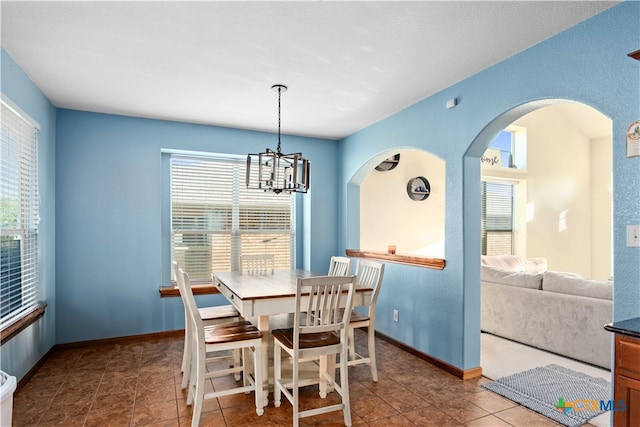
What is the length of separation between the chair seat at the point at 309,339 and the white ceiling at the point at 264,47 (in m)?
1.98

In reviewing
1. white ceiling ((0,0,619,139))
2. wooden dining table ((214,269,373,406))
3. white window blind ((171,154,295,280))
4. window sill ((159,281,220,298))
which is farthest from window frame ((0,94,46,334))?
wooden dining table ((214,269,373,406))

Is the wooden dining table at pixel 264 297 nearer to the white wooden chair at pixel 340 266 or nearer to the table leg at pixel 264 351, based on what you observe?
the table leg at pixel 264 351

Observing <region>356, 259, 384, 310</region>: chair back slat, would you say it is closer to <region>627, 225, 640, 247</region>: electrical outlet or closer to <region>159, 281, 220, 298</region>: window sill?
<region>627, 225, 640, 247</region>: electrical outlet

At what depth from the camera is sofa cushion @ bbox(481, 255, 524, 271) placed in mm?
5528

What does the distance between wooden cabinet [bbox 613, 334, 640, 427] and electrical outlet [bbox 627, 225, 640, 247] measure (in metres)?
0.57

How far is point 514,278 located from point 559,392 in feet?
5.08

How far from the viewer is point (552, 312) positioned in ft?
12.1

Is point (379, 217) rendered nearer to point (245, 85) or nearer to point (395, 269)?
point (395, 269)

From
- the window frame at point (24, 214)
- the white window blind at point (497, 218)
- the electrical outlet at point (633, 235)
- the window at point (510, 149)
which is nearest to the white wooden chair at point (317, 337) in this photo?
the electrical outlet at point (633, 235)

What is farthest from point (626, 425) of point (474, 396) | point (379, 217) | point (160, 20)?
point (379, 217)

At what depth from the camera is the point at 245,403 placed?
272 centimetres

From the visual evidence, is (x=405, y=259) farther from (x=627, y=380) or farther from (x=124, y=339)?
(x=124, y=339)

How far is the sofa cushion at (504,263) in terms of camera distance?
5.53 meters

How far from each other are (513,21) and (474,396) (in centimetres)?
257
